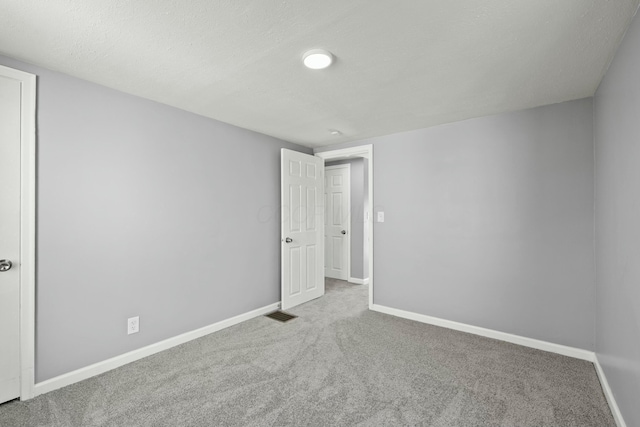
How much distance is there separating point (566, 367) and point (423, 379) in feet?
4.06

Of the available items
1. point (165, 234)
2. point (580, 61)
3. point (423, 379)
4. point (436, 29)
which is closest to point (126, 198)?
point (165, 234)

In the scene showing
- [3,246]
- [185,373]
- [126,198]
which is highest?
[126,198]

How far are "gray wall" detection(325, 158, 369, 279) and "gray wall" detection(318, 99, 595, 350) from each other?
142cm

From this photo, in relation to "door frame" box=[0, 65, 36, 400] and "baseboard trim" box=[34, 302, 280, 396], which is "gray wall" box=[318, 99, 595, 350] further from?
"door frame" box=[0, 65, 36, 400]

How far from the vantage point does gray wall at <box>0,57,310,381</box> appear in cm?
215

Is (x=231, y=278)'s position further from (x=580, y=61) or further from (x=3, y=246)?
(x=580, y=61)

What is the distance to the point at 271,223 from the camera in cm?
389

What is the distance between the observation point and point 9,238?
1.96 meters

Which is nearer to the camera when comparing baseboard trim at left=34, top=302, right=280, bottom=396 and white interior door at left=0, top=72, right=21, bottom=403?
white interior door at left=0, top=72, right=21, bottom=403

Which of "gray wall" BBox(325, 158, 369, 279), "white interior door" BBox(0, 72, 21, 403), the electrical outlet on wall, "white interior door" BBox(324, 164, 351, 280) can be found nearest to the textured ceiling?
"white interior door" BBox(0, 72, 21, 403)

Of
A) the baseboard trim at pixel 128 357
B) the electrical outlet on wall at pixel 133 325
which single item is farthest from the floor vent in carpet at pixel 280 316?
the electrical outlet on wall at pixel 133 325

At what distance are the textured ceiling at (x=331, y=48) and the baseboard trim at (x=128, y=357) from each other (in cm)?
220

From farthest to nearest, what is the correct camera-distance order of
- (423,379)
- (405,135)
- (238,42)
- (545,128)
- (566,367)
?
1. (405,135)
2. (545,128)
3. (566,367)
4. (423,379)
5. (238,42)

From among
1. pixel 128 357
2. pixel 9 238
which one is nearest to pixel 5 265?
pixel 9 238
